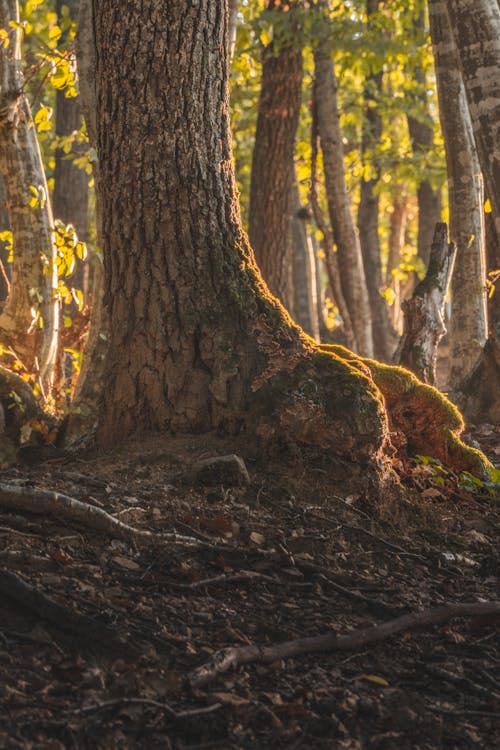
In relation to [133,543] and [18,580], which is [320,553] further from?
[18,580]

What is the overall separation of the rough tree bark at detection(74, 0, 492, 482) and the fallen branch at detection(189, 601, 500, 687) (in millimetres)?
1215

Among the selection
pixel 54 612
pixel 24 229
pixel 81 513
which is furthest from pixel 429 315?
pixel 54 612

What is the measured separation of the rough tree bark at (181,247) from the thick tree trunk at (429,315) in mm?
2636

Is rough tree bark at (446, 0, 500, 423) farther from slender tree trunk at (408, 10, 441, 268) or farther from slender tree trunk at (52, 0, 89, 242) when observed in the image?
slender tree trunk at (408, 10, 441, 268)

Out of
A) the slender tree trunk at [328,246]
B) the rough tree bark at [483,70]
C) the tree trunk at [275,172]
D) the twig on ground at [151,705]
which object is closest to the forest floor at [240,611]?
the twig on ground at [151,705]

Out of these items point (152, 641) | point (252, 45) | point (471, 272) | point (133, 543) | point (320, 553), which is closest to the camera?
point (152, 641)

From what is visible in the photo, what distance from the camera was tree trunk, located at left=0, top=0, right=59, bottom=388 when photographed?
23.1 feet

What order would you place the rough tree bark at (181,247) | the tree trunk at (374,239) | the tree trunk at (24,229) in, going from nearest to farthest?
the rough tree bark at (181,247) → the tree trunk at (24,229) → the tree trunk at (374,239)

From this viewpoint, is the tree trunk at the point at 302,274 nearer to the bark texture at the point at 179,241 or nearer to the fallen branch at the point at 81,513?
the bark texture at the point at 179,241

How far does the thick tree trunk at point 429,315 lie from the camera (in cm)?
771

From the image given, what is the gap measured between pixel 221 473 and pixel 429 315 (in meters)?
3.72

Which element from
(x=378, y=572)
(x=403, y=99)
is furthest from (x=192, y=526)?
(x=403, y=99)

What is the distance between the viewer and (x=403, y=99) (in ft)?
55.7

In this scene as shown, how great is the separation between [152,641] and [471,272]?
21.2ft
